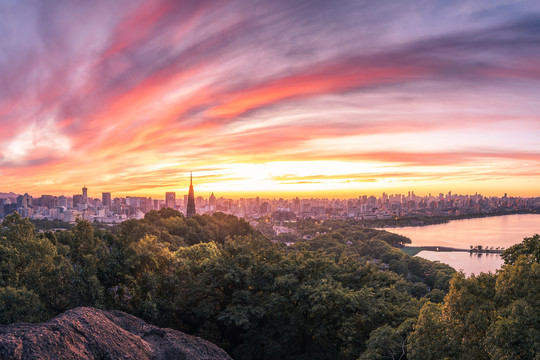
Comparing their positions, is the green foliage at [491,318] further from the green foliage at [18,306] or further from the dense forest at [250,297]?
the green foliage at [18,306]

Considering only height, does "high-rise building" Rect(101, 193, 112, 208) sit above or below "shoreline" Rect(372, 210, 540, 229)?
above

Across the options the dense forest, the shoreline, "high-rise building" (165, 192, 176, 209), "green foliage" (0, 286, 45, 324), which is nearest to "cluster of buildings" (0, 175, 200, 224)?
"high-rise building" (165, 192, 176, 209)

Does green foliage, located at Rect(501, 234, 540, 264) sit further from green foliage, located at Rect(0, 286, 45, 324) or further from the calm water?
the calm water

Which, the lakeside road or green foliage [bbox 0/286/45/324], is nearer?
green foliage [bbox 0/286/45/324]

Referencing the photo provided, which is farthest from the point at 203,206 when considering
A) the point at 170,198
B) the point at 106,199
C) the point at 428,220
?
the point at 428,220

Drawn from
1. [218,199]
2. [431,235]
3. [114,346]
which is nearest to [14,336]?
[114,346]

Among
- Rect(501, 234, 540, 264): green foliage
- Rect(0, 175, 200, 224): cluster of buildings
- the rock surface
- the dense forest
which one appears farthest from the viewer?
Rect(0, 175, 200, 224): cluster of buildings

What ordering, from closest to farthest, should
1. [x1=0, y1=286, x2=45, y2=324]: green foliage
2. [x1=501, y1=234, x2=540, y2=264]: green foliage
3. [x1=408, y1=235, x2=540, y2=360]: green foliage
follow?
[x1=408, y1=235, x2=540, y2=360]: green foliage < [x1=501, y1=234, x2=540, y2=264]: green foliage < [x1=0, y1=286, x2=45, y2=324]: green foliage


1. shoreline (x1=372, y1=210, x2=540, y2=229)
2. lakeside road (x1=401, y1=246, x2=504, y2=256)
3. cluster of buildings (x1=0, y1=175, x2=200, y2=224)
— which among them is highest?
cluster of buildings (x1=0, y1=175, x2=200, y2=224)

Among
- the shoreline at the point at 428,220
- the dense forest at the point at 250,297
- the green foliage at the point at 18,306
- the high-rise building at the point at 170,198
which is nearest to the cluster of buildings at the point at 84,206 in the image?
the high-rise building at the point at 170,198
